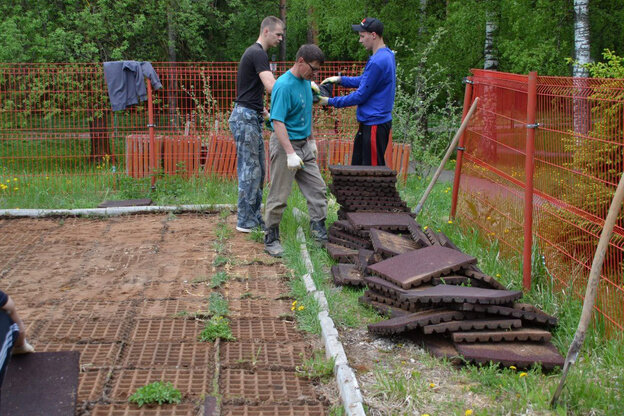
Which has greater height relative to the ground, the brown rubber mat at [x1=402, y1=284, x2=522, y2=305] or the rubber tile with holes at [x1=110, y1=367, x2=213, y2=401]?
the brown rubber mat at [x1=402, y1=284, x2=522, y2=305]

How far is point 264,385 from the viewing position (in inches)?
177

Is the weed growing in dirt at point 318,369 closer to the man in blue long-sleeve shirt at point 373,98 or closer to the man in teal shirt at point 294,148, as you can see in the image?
the man in teal shirt at point 294,148

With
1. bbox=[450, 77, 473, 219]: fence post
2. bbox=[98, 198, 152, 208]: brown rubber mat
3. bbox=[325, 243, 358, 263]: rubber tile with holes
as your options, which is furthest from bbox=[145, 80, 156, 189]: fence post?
bbox=[450, 77, 473, 219]: fence post

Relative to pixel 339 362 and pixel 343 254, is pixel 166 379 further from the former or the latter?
pixel 343 254

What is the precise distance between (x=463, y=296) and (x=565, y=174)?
1.51 meters

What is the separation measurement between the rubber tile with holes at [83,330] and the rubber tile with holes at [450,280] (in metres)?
2.45

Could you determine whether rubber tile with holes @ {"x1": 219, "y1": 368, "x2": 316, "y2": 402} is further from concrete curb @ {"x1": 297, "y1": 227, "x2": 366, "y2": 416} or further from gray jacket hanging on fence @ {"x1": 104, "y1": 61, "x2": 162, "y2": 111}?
gray jacket hanging on fence @ {"x1": 104, "y1": 61, "x2": 162, "y2": 111}

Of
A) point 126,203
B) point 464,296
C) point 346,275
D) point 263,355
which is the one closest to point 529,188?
point 464,296

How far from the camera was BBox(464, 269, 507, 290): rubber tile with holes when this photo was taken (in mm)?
5414

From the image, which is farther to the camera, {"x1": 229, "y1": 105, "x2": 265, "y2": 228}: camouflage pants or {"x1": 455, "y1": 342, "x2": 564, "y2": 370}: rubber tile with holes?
{"x1": 229, "y1": 105, "x2": 265, "y2": 228}: camouflage pants

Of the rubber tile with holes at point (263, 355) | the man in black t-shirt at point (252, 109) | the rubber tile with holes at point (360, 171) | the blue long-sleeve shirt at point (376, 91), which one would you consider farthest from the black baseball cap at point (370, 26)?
the rubber tile with holes at point (263, 355)

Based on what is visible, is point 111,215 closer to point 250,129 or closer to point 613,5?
point 250,129

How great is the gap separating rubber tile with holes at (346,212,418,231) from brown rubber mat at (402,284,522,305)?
1862mm

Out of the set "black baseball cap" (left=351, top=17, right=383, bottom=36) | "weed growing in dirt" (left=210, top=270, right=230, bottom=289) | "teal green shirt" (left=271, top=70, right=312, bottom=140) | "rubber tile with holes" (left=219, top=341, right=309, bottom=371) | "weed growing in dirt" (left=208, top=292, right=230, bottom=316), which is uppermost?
"black baseball cap" (left=351, top=17, right=383, bottom=36)
